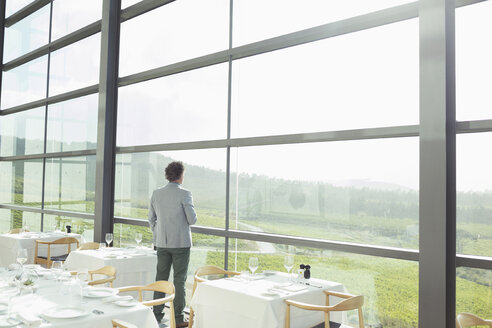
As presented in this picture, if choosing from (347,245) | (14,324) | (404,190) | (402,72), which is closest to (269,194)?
(347,245)

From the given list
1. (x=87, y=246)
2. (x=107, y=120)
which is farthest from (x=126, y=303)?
(x=107, y=120)

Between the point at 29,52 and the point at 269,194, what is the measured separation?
6422mm

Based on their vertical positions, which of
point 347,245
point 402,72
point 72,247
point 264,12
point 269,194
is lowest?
point 72,247

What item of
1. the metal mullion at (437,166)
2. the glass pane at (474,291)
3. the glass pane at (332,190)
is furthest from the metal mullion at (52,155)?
the glass pane at (474,291)

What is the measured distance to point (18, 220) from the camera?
8.25 meters

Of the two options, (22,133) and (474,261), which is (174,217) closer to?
(474,261)

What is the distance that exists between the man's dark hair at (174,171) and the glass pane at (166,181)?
55 centimetres

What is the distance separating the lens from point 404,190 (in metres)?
3.38

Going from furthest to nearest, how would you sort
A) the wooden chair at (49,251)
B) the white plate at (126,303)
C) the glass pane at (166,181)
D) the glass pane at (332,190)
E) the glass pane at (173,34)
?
1. the wooden chair at (49,251)
2. the glass pane at (173,34)
3. the glass pane at (166,181)
4. the glass pane at (332,190)
5. the white plate at (126,303)

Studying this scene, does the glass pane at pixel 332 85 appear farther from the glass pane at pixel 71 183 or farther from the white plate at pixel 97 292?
the glass pane at pixel 71 183

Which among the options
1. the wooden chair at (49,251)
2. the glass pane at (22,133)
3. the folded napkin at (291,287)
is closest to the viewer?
the folded napkin at (291,287)

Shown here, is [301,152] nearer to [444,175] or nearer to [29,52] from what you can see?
[444,175]

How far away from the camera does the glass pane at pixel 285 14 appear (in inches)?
147

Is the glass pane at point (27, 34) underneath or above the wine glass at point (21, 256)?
above
